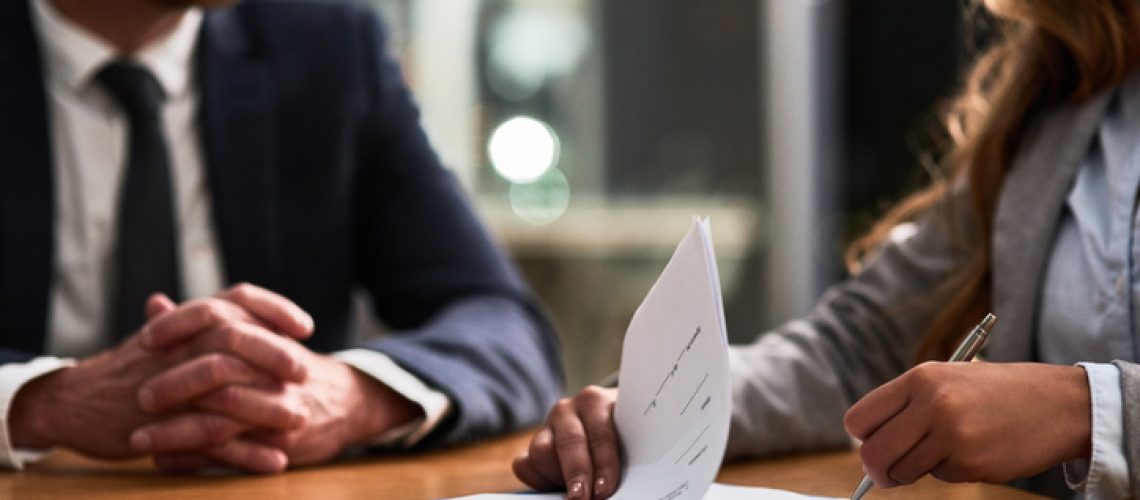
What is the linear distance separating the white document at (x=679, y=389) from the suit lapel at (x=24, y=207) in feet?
2.43

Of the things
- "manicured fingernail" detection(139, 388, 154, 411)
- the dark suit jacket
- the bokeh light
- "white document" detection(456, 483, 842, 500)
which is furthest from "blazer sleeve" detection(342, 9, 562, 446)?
the bokeh light

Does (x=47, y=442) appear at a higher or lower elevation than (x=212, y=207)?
lower

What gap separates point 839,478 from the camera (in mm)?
875

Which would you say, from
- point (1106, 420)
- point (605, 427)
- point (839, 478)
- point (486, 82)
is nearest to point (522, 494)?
point (605, 427)

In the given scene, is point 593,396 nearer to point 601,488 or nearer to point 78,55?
point 601,488

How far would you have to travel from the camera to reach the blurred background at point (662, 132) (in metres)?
3.45

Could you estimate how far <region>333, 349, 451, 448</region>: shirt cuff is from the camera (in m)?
1.02

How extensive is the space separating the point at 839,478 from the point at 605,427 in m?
0.19

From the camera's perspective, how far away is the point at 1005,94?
1.10 m

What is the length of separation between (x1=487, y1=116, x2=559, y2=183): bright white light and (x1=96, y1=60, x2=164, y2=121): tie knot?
83.8 inches

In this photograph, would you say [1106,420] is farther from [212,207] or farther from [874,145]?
[874,145]

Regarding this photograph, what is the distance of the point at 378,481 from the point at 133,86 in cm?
68

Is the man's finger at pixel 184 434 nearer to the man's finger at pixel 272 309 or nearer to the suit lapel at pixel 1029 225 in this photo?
A: the man's finger at pixel 272 309

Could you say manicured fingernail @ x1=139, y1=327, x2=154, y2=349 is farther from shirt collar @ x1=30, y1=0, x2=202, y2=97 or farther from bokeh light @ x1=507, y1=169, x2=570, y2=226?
bokeh light @ x1=507, y1=169, x2=570, y2=226
